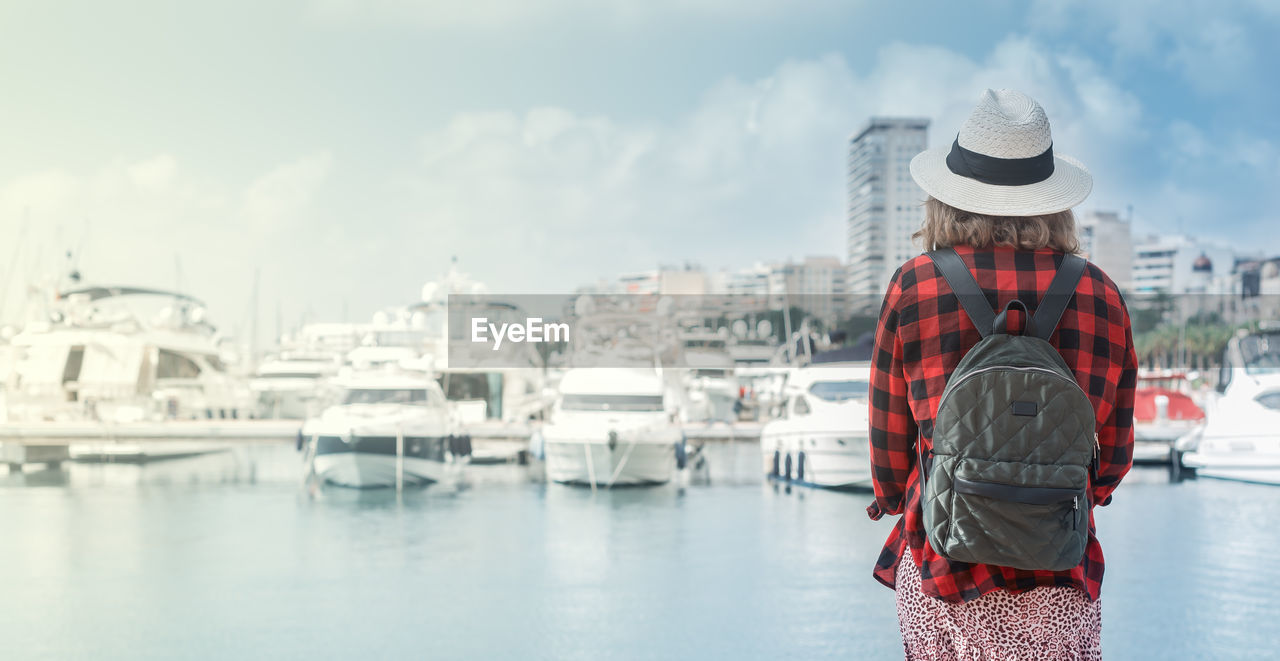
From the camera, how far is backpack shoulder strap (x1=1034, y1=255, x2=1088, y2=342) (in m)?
1.43

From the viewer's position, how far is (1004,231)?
151 centimetres

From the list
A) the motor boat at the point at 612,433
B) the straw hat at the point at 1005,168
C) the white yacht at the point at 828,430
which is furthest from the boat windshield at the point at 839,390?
the straw hat at the point at 1005,168

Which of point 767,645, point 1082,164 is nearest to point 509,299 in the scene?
point 767,645

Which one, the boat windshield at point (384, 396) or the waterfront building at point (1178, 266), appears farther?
the waterfront building at point (1178, 266)

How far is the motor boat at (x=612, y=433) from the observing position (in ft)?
50.1

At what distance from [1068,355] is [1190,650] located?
4172mm

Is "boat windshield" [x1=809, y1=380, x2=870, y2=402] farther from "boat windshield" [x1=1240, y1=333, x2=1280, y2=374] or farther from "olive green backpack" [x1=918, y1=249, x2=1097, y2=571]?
"olive green backpack" [x1=918, y1=249, x2=1097, y2=571]

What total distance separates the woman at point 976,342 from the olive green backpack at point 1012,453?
7 cm

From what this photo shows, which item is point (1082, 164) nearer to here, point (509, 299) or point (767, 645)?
point (767, 645)

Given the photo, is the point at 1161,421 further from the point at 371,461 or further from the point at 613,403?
the point at 371,461

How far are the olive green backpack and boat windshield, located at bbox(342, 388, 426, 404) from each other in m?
15.4

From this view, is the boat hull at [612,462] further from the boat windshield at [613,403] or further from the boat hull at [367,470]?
the boat hull at [367,470]

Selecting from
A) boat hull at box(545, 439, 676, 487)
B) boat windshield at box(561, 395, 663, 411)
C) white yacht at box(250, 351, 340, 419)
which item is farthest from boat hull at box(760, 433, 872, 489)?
white yacht at box(250, 351, 340, 419)

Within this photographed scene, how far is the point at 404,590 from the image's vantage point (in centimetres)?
696
